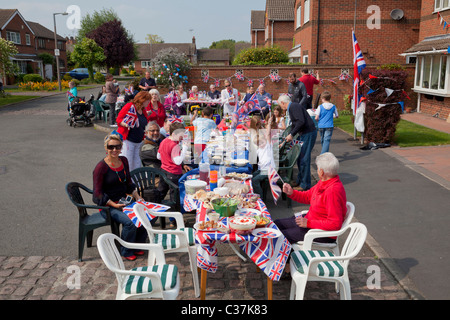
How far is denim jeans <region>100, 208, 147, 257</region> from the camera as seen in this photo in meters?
5.27

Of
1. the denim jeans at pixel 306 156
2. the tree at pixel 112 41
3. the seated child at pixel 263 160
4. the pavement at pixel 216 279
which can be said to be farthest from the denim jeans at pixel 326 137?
the tree at pixel 112 41

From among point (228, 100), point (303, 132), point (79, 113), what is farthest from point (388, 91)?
point (79, 113)

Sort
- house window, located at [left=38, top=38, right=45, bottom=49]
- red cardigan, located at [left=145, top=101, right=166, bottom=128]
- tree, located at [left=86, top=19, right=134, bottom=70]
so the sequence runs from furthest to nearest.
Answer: tree, located at [left=86, top=19, right=134, bottom=70], house window, located at [left=38, top=38, right=45, bottom=49], red cardigan, located at [left=145, top=101, right=166, bottom=128]

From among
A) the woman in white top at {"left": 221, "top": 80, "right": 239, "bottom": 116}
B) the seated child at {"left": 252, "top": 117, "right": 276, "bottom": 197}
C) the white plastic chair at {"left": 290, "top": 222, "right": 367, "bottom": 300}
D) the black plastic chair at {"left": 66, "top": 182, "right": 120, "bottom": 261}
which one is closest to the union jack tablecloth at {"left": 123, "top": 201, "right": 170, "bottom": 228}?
the black plastic chair at {"left": 66, "top": 182, "right": 120, "bottom": 261}

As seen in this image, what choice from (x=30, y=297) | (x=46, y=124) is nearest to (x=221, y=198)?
(x=30, y=297)

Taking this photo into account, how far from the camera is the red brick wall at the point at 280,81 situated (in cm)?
2095

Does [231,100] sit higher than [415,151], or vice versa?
[231,100]

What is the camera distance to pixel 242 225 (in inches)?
156

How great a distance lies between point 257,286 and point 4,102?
86.4 ft

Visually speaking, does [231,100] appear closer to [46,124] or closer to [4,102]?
[46,124]

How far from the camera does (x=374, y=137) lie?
1202 centimetres

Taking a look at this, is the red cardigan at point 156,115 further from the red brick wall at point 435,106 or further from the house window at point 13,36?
the house window at point 13,36

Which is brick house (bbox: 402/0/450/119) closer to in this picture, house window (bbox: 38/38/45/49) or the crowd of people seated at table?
the crowd of people seated at table

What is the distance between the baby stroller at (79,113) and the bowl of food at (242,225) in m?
14.5
